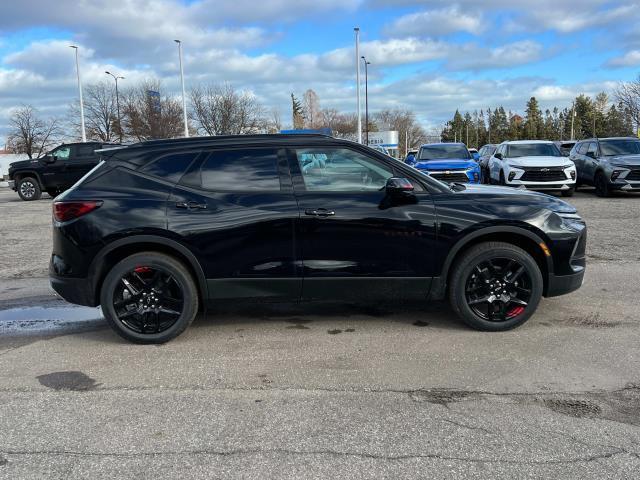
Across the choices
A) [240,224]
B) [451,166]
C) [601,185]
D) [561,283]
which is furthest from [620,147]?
[240,224]

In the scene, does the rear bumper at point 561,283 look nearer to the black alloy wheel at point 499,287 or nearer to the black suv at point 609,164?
the black alloy wheel at point 499,287

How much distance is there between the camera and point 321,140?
471 centimetres

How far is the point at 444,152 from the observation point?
16.4 meters

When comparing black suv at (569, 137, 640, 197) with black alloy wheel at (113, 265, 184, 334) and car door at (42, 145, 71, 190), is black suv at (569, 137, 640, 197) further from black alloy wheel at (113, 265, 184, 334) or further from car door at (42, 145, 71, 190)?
car door at (42, 145, 71, 190)

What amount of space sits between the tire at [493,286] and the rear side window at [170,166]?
258 cm

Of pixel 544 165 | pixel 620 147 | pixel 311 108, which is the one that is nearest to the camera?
pixel 544 165

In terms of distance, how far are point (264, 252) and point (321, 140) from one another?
114cm

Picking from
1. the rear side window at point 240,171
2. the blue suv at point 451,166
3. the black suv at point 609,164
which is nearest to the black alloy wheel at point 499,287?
the rear side window at point 240,171

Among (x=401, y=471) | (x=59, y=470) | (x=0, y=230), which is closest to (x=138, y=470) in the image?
(x=59, y=470)

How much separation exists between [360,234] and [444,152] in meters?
12.7

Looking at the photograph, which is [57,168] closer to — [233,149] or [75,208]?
[75,208]

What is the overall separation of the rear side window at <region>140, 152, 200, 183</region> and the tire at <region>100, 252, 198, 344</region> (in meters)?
0.70

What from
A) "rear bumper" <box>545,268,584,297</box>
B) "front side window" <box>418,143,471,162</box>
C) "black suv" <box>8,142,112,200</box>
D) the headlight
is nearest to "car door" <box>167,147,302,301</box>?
"rear bumper" <box>545,268,584,297</box>

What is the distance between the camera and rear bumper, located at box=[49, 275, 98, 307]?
4.54 meters
